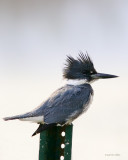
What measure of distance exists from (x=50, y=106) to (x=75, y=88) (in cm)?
47

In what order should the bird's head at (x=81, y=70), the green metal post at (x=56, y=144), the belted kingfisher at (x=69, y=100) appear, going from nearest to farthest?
1. the green metal post at (x=56, y=144)
2. the belted kingfisher at (x=69, y=100)
3. the bird's head at (x=81, y=70)

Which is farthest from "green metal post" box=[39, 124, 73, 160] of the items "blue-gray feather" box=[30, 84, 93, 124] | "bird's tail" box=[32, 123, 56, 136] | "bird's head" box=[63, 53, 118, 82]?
"bird's head" box=[63, 53, 118, 82]

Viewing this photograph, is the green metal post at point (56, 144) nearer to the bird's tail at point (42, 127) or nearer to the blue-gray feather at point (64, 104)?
the bird's tail at point (42, 127)

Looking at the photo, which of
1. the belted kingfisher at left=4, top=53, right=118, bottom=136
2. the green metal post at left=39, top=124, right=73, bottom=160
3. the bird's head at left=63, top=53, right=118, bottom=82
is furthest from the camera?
the bird's head at left=63, top=53, right=118, bottom=82

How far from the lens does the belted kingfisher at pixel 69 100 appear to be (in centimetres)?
414

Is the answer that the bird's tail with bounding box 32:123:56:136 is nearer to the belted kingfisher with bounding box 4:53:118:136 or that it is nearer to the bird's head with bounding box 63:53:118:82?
the belted kingfisher with bounding box 4:53:118:136

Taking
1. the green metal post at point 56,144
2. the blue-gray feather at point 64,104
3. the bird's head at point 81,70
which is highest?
the bird's head at point 81,70

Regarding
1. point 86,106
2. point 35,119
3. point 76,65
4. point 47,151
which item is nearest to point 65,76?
point 76,65

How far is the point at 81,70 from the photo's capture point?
16.4 ft

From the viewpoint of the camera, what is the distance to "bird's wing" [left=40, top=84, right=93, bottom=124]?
13.8 feet

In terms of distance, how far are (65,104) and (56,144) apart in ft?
2.67

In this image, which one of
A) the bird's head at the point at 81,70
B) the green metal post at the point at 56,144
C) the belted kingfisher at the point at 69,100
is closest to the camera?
the green metal post at the point at 56,144

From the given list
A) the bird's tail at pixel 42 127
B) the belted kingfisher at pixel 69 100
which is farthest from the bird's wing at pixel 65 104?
the bird's tail at pixel 42 127

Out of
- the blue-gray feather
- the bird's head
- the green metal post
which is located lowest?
the green metal post
